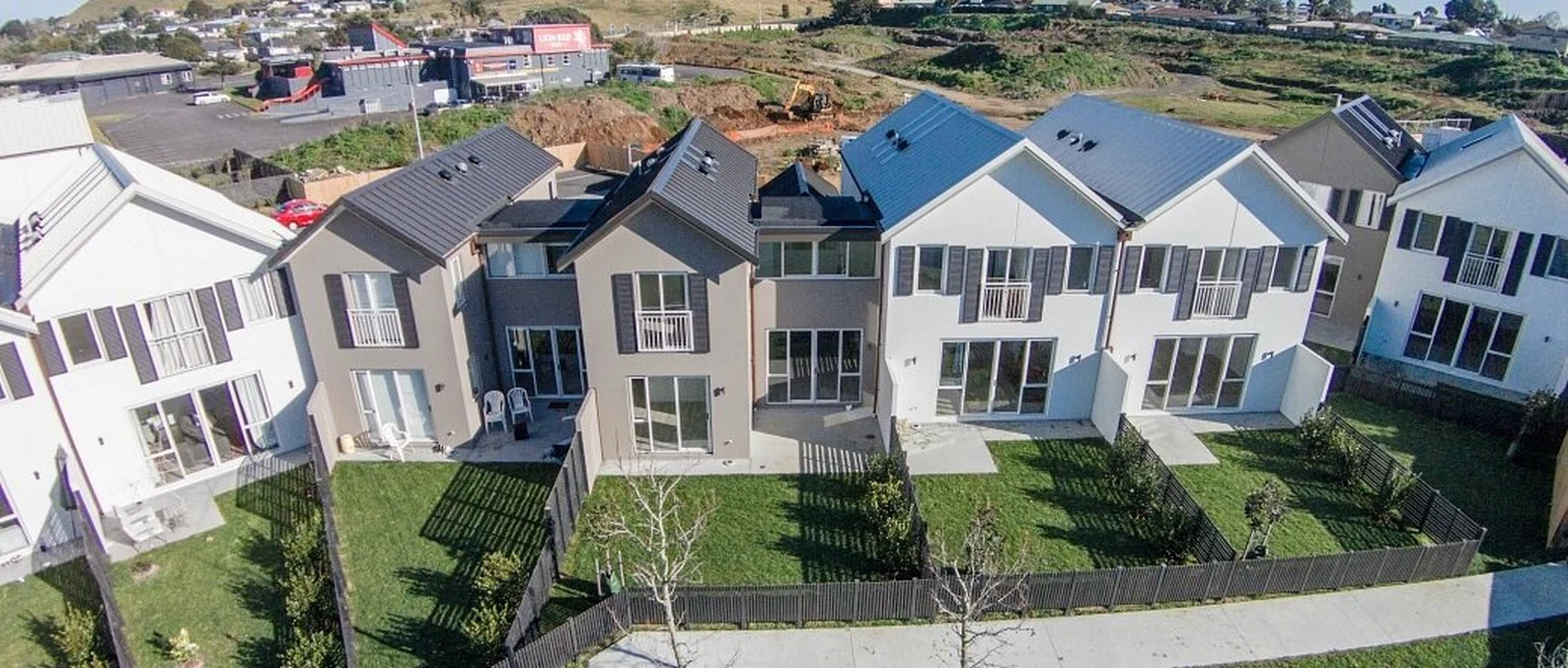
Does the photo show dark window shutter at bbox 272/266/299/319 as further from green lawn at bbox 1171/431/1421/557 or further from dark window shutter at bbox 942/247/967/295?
green lawn at bbox 1171/431/1421/557

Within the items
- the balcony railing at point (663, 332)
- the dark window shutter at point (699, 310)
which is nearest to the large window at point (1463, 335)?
the dark window shutter at point (699, 310)

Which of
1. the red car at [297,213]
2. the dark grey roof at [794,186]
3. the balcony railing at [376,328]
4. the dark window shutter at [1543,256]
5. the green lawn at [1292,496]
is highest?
the dark grey roof at [794,186]

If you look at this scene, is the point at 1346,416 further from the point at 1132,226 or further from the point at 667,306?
the point at 667,306

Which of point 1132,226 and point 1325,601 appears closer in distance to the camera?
point 1325,601

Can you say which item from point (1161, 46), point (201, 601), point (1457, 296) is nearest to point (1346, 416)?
point (1457, 296)

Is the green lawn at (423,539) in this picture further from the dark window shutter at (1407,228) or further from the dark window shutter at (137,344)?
the dark window shutter at (1407,228)

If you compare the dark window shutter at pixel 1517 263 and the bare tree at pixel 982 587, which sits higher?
the dark window shutter at pixel 1517 263
